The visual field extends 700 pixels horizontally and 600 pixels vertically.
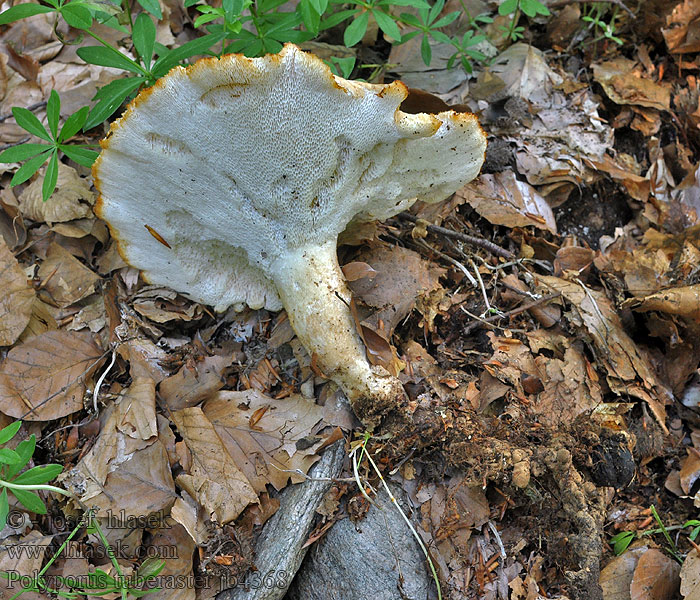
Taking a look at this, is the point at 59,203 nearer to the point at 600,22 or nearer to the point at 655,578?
the point at 655,578

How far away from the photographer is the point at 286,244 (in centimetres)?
305

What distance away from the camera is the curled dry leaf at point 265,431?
9.68 feet

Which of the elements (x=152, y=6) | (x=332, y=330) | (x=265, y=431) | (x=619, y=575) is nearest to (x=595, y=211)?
(x=332, y=330)

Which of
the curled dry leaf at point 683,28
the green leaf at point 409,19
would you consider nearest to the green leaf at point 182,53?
the green leaf at point 409,19

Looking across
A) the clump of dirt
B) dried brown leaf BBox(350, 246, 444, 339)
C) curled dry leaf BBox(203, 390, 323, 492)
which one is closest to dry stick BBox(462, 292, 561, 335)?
dried brown leaf BBox(350, 246, 444, 339)

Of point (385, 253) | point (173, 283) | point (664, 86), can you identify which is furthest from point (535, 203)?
point (173, 283)

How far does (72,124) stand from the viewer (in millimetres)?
2906

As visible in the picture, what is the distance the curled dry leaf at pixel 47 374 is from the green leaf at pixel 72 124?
1195 mm

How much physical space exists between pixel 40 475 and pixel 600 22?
5.38 metres

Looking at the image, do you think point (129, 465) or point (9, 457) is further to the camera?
point (129, 465)

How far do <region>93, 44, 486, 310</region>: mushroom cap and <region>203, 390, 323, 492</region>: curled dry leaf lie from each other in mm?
651

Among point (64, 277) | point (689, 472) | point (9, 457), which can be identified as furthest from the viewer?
point (64, 277)

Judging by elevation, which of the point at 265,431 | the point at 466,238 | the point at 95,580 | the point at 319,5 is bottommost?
the point at 95,580

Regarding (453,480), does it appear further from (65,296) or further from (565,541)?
(65,296)
